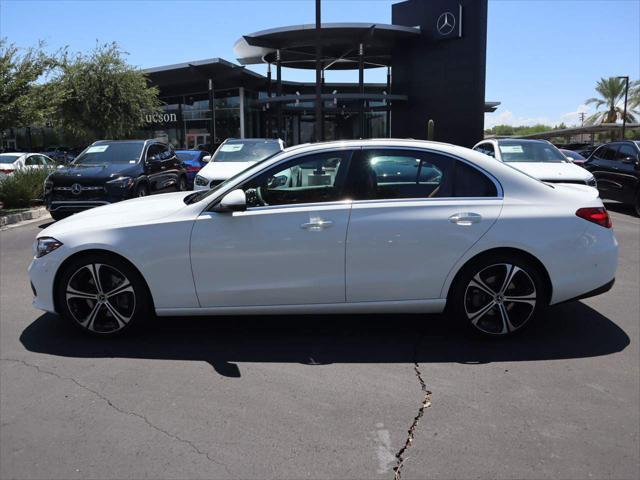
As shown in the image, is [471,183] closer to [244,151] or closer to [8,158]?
[244,151]

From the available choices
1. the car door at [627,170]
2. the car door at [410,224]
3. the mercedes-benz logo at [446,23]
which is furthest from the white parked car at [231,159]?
the mercedes-benz logo at [446,23]

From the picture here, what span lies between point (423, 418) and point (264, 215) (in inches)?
76.6

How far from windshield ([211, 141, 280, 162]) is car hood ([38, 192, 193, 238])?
7108 millimetres

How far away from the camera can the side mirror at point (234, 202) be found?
→ 4117mm

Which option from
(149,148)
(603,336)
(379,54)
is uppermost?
(379,54)

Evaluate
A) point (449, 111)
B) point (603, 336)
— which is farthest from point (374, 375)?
point (449, 111)

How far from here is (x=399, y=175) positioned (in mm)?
4387

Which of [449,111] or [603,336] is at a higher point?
[449,111]

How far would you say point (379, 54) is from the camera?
3641 cm

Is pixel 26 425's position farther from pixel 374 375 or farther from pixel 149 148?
pixel 149 148

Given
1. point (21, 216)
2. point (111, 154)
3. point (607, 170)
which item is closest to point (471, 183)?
point (111, 154)

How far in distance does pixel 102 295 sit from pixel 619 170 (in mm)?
12655

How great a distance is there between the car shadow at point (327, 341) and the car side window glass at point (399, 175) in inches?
47.7

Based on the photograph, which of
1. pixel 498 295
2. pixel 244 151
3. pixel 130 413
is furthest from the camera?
pixel 244 151
